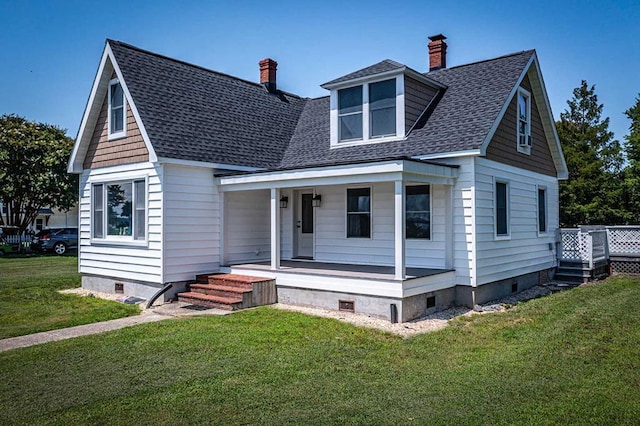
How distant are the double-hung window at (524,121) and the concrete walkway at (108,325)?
8.99 meters

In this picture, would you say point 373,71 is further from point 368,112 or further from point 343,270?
point 343,270

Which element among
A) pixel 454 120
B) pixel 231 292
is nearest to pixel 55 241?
pixel 231 292

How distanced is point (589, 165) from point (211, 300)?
1017 inches

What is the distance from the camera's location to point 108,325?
29.3 ft

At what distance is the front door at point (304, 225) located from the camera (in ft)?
45.5

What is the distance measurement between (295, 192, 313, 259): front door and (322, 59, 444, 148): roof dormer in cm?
180

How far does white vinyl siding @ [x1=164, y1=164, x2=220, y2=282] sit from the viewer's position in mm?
11391

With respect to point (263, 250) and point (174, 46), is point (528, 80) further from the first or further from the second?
point (174, 46)

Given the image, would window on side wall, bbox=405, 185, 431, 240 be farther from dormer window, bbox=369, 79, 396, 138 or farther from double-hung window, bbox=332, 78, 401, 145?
dormer window, bbox=369, 79, 396, 138

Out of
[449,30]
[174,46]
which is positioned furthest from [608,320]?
[174,46]

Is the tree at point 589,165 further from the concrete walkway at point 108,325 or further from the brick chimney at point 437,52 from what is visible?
the concrete walkway at point 108,325

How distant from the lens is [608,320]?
29.1 feet

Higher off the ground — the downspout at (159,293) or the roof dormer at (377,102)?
the roof dormer at (377,102)

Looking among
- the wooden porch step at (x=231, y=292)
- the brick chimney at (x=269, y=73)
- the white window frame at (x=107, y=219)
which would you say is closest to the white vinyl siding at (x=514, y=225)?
the wooden porch step at (x=231, y=292)
